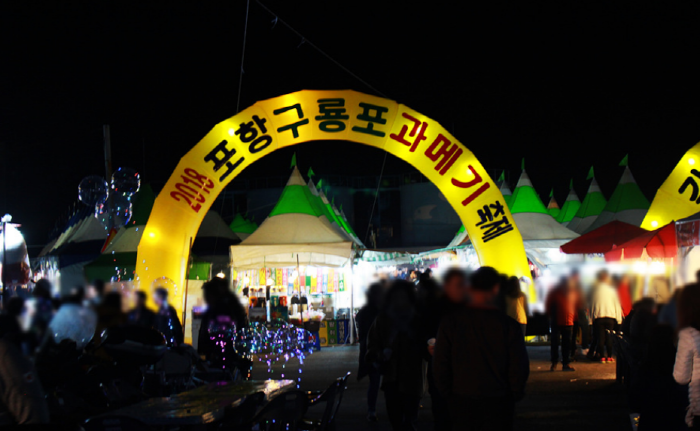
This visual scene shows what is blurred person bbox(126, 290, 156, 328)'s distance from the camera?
624cm

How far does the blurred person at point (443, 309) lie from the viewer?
4562 millimetres

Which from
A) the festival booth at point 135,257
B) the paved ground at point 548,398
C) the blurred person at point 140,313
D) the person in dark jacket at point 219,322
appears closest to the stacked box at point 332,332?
the festival booth at point 135,257

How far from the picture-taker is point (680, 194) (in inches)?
502

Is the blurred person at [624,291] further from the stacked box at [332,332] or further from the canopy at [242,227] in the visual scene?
the canopy at [242,227]

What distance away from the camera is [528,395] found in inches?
352

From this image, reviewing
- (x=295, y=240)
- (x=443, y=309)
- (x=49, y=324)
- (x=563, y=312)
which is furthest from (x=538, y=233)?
(x=49, y=324)

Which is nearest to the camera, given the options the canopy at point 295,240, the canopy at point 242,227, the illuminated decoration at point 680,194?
the illuminated decoration at point 680,194

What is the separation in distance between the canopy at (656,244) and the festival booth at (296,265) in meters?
6.74

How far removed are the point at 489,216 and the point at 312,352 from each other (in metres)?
5.64

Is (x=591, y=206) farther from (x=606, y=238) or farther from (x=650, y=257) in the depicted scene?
(x=650, y=257)

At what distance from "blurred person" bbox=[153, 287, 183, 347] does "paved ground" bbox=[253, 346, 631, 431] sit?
87.8 inches

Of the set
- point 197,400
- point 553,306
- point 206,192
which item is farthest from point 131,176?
point 197,400

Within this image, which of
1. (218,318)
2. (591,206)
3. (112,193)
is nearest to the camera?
(218,318)

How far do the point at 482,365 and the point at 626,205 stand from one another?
1765cm
